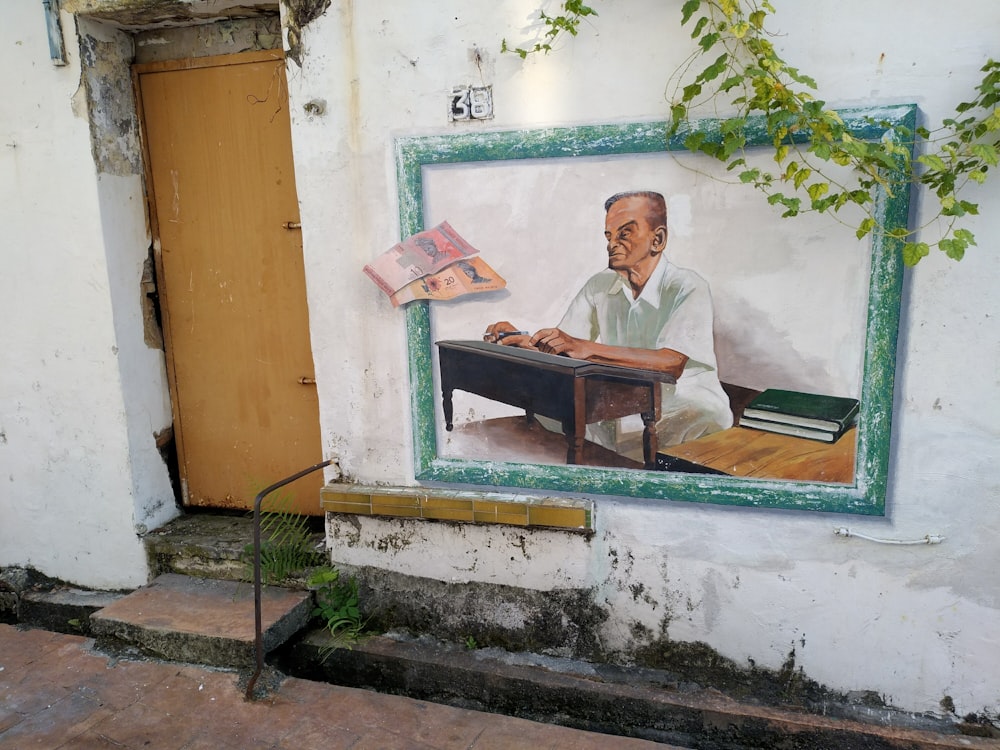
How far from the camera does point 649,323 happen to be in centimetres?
306

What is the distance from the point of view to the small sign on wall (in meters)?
3.12

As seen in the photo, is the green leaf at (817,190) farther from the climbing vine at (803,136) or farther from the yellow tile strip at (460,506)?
the yellow tile strip at (460,506)

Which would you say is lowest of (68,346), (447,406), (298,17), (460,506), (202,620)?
(202,620)

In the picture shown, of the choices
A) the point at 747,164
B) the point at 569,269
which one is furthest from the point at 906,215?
the point at 569,269

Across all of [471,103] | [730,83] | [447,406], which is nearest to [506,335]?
[447,406]

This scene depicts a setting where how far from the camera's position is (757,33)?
261 cm

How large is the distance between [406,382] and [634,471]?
1.14 m

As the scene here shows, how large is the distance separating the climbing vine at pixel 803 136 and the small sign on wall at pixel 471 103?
41 cm

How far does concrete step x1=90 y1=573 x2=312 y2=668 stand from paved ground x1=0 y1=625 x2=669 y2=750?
9cm

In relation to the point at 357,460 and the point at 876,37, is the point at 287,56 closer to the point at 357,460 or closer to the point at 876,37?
the point at 357,460

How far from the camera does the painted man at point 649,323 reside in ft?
9.77

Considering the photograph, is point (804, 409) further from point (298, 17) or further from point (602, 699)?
point (298, 17)

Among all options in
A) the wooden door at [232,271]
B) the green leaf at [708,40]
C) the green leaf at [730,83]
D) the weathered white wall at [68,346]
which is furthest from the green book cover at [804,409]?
the weathered white wall at [68,346]

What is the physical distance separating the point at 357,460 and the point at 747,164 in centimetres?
223
